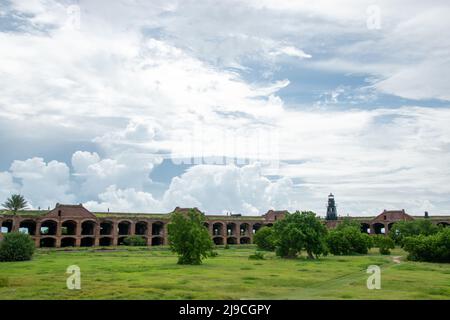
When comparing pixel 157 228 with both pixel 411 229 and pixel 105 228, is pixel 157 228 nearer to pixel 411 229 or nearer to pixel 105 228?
pixel 105 228

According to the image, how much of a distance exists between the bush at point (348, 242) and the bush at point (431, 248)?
11.1 m

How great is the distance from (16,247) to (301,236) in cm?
3180

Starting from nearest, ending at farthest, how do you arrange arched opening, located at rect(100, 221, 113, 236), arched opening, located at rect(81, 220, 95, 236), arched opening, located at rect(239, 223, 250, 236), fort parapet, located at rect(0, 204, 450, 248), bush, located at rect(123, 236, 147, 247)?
1. fort parapet, located at rect(0, 204, 450, 248)
2. bush, located at rect(123, 236, 147, 247)
3. arched opening, located at rect(81, 220, 95, 236)
4. arched opening, located at rect(100, 221, 113, 236)
5. arched opening, located at rect(239, 223, 250, 236)

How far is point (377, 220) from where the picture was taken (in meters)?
95.0

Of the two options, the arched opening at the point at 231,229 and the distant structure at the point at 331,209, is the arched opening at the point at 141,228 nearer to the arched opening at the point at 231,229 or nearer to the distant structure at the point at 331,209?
the arched opening at the point at 231,229

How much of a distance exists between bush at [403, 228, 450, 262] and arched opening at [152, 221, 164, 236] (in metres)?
49.4

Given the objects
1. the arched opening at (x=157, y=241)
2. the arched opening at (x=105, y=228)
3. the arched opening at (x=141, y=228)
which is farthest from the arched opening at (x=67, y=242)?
the arched opening at (x=157, y=241)

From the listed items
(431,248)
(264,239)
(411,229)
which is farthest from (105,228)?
(431,248)

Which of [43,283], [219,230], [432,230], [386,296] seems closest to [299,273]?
[386,296]

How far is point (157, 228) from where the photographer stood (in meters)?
90.2

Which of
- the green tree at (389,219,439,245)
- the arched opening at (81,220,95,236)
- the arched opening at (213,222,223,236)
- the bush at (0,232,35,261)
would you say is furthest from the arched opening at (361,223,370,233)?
the bush at (0,232,35,261)

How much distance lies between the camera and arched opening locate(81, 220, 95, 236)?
79300 mm

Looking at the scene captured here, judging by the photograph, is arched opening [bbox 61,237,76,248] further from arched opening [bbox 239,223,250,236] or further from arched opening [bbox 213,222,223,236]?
arched opening [bbox 239,223,250,236]
